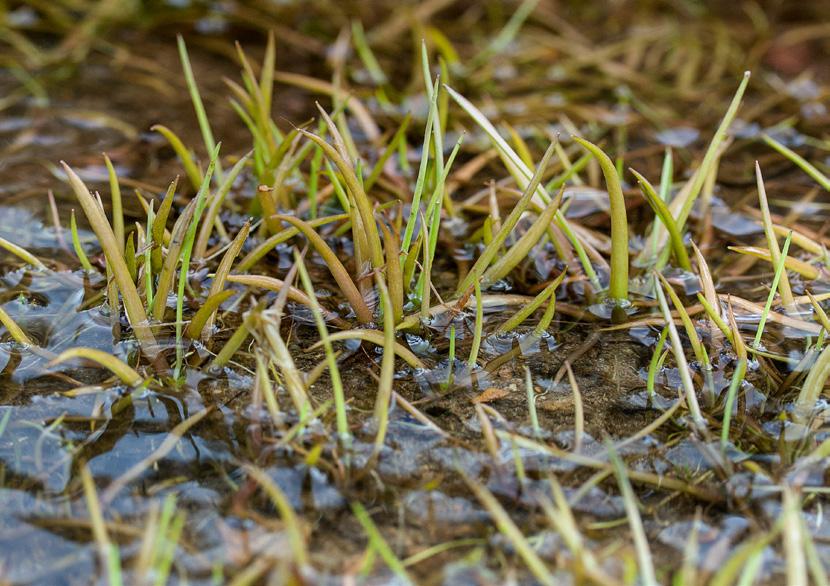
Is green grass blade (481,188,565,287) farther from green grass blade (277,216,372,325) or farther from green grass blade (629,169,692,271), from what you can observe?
green grass blade (277,216,372,325)

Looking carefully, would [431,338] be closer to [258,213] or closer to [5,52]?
[258,213]

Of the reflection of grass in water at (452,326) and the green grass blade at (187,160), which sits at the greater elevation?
the green grass blade at (187,160)

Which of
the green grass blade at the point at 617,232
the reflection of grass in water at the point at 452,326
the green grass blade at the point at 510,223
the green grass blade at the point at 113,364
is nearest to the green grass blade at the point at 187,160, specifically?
the reflection of grass in water at the point at 452,326

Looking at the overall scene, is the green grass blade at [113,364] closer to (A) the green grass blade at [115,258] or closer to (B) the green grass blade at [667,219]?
(A) the green grass blade at [115,258]

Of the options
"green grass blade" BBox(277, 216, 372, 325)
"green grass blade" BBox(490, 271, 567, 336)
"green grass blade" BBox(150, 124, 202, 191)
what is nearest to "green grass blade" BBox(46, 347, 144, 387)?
"green grass blade" BBox(277, 216, 372, 325)

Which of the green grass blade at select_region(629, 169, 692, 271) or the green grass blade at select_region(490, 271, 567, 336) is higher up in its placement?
the green grass blade at select_region(629, 169, 692, 271)

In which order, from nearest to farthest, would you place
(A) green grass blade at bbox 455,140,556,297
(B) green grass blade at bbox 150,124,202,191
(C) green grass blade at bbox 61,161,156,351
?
(C) green grass blade at bbox 61,161,156,351, (A) green grass blade at bbox 455,140,556,297, (B) green grass blade at bbox 150,124,202,191

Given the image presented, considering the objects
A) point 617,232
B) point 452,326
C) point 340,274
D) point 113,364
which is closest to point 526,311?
point 452,326

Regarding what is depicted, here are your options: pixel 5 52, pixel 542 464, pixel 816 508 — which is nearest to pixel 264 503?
pixel 542 464
